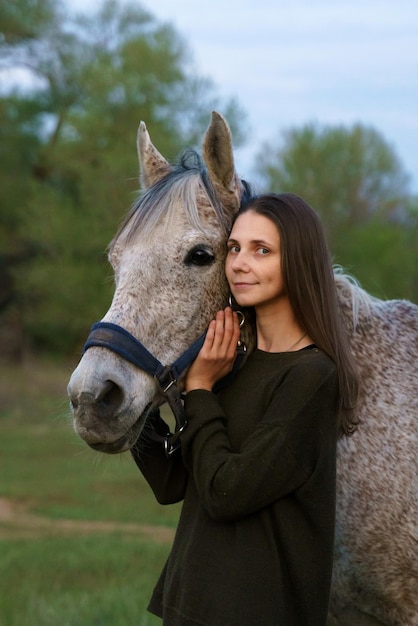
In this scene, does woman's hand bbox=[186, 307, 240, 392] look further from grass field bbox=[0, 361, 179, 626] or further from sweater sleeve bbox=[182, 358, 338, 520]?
grass field bbox=[0, 361, 179, 626]

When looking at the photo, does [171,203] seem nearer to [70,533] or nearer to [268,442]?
[268,442]

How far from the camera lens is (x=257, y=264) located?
2.74 m

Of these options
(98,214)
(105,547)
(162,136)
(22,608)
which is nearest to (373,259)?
(162,136)

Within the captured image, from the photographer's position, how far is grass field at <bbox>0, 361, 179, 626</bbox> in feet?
18.5

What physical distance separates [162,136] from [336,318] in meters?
23.9

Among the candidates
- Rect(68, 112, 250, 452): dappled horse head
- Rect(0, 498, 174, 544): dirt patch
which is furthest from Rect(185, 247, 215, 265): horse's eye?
Rect(0, 498, 174, 544): dirt patch

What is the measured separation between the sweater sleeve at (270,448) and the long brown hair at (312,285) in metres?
0.10

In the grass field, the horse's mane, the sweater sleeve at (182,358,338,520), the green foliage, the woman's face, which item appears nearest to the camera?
the sweater sleeve at (182,358,338,520)

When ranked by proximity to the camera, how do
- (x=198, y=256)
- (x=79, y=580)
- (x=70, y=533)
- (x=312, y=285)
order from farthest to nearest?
(x=70, y=533)
(x=79, y=580)
(x=198, y=256)
(x=312, y=285)

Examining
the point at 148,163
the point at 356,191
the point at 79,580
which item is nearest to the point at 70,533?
the point at 79,580

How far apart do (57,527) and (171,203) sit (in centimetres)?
871

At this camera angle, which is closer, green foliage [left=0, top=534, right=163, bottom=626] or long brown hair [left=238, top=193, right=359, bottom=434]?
long brown hair [left=238, top=193, right=359, bottom=434]

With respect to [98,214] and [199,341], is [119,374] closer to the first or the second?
[199,341]

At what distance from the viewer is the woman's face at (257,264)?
8.97ft
